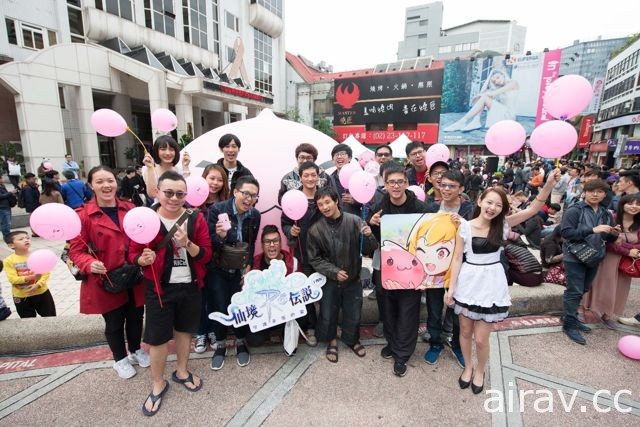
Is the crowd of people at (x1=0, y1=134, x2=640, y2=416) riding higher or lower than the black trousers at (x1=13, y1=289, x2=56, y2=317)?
higher

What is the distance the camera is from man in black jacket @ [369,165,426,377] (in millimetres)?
2869

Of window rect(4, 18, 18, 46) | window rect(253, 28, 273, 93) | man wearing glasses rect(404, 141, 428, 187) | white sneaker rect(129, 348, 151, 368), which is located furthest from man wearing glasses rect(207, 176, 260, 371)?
window rect(253, 28, 273, 93)

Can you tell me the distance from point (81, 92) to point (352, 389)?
1634 centimetres

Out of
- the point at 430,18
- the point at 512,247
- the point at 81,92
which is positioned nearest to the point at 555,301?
the point at 512,247

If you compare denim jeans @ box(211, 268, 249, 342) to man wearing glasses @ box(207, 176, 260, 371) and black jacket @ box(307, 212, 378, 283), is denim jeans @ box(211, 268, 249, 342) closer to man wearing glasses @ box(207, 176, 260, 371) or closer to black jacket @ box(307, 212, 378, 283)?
man wearing glasses @ box(207, 176, 260, 371)

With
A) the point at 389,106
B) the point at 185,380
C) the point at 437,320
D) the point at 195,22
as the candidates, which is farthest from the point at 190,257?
the point at 389,106

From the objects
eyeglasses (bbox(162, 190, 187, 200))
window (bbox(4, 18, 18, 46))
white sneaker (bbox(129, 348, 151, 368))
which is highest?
window (bbox(4, 18, 18, 46))

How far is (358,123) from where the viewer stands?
33.2 metres

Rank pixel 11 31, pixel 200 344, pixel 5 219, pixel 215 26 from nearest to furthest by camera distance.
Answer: pixel 200 344, pixel 5 219, pixel 11 31, pixel 215 26

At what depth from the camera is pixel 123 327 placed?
2785mm

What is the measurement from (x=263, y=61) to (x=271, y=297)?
27527 mm

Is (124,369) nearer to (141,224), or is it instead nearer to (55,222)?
(55,222)

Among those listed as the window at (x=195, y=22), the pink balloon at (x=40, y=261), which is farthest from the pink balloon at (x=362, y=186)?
the window at (x=195, y=22)

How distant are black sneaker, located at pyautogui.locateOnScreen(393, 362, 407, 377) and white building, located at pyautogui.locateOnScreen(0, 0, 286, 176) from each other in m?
12.7
